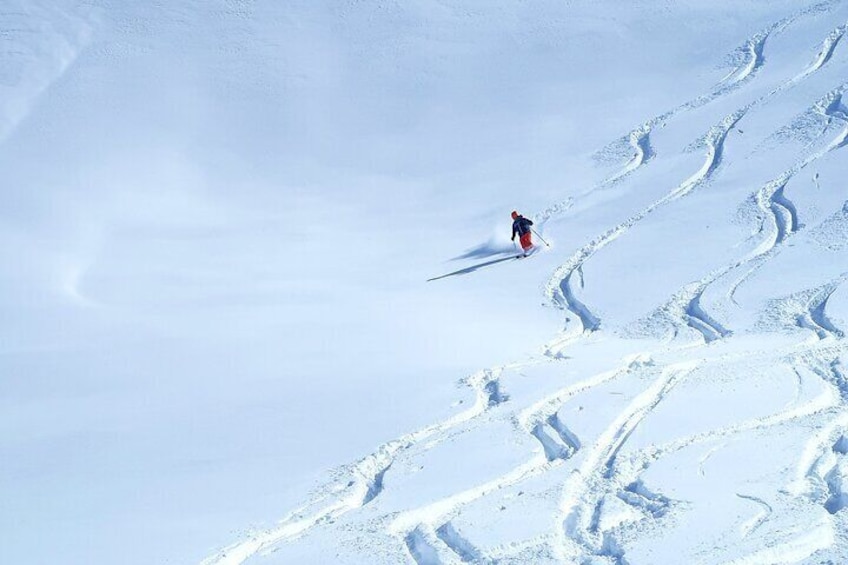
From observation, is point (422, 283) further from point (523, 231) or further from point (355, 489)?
point (355, 489)

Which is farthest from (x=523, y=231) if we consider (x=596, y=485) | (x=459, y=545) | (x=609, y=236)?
(x=459, y=545)

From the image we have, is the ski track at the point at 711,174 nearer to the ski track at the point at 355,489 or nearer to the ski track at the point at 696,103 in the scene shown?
the ski track at the point at 696,103

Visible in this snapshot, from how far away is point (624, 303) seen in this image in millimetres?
11852

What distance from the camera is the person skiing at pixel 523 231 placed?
48.7ft

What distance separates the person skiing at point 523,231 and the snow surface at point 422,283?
0.45m

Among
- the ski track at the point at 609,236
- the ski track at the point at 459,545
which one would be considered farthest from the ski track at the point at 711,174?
the ski track at the point at 459,545

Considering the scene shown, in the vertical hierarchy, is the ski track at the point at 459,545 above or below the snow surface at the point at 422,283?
below

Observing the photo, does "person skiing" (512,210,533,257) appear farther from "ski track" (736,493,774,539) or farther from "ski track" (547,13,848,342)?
"ski track" (736,493,774,539)

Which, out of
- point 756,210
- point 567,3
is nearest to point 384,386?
point 756,210

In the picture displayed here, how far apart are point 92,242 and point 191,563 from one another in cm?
1170

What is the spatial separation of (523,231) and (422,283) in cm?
185

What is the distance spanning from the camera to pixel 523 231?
14883mm

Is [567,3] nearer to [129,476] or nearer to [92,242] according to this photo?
[92,242]

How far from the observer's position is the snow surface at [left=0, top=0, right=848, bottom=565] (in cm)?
658
